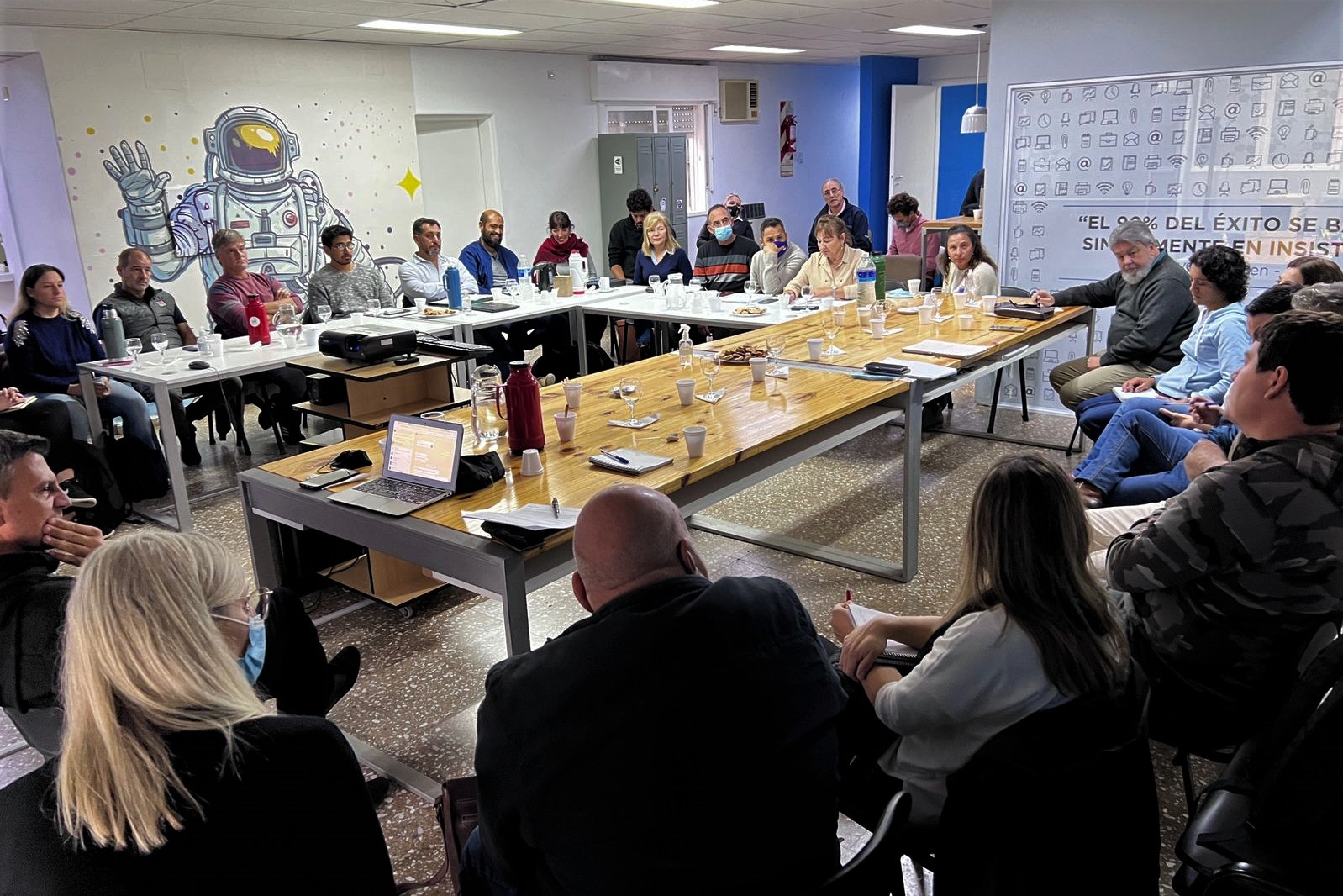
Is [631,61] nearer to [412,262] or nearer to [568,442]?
[412,262]

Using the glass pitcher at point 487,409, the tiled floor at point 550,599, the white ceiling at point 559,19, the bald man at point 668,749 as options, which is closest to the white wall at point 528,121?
the white ceiling at point 559,19

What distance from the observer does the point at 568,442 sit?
116 inches

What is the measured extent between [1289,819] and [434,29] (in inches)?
285

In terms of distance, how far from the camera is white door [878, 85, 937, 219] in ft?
39.5

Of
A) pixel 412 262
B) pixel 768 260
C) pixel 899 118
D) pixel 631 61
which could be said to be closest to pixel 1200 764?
pixel 768 260

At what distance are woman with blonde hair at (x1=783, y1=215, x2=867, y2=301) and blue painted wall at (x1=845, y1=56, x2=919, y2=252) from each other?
235 inches

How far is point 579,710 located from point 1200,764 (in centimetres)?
200

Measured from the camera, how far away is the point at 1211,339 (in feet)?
12.9

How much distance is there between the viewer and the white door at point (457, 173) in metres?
8.85

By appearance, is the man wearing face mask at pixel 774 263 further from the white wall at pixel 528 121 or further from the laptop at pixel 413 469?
the laptop at pixel 413 469

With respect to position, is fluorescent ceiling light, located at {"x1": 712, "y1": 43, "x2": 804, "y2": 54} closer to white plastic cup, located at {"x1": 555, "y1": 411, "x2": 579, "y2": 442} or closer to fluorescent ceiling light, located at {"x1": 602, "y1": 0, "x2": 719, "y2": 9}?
fluorescent ceiling light, located at {"x1": 602, "y1": 0, "x2": 719, "y2": 9}

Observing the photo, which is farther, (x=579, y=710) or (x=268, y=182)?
(x=268, y=182)

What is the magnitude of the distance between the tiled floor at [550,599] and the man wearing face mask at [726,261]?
1.93 metres

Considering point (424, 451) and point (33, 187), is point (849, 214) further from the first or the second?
point (424, 451)
